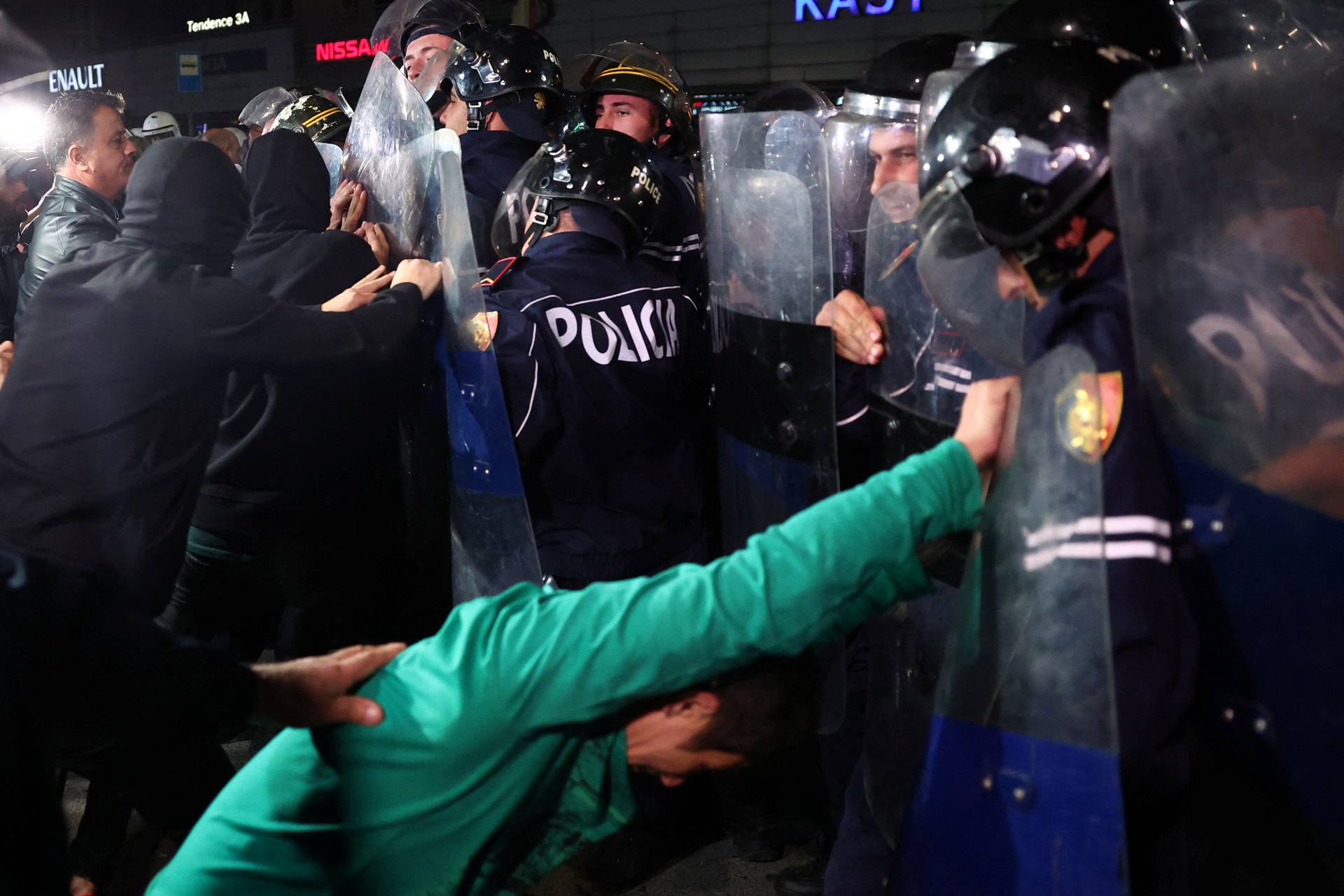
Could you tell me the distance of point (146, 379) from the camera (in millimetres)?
2498

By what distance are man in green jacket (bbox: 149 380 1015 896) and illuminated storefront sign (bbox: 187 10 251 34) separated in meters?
20.8

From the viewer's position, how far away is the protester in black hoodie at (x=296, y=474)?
303 centimetres

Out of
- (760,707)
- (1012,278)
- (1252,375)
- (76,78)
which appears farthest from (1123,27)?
(76,78)

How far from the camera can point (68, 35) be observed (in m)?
23.2

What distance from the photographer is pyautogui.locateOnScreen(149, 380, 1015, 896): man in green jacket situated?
1.34 meters

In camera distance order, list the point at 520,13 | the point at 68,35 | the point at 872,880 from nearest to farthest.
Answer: the point at 872,880
the point at 520,13
the point at 68,35

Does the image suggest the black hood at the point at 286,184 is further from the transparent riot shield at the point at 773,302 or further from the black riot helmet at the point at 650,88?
the black riot helmet at the point at 650,88

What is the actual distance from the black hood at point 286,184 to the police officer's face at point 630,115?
1794 mm

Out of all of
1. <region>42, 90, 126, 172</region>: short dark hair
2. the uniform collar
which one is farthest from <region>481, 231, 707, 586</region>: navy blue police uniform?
<region>42, 90, 126, 172</region>: short dark hair

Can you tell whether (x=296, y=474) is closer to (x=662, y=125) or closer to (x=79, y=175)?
(x=79, y=175)

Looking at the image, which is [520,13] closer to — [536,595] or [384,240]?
[384,240]

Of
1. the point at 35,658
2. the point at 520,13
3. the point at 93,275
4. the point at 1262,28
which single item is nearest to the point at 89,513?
the point at 93,275

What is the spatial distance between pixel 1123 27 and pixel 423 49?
132 inches

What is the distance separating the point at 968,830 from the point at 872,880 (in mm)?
798
